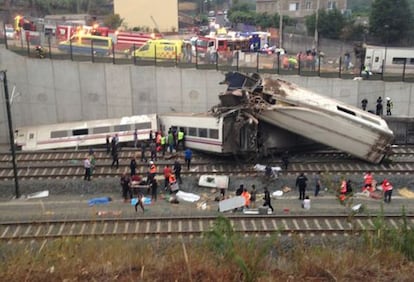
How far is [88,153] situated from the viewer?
80.0 feet

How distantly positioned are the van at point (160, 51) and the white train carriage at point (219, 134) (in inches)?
247

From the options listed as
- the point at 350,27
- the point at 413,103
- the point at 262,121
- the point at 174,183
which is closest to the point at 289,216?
the point at 174,183

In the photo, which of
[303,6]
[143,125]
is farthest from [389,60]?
[303,6]

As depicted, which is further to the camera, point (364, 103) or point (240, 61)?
point (240, 61)

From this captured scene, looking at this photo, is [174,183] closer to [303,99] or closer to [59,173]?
[59,173]

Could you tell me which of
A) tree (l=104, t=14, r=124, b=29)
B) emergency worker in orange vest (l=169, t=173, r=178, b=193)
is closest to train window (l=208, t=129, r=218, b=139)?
emergency worker in orange vest (l=169, t=173, r=178, b=193)

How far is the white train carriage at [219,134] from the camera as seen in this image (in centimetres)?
2206

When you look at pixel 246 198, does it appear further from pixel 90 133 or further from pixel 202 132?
pixel 90 133

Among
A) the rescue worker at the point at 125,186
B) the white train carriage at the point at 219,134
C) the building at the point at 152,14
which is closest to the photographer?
the rescue worker at the point at 125,186

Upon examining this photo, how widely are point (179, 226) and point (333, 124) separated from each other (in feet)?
29.6

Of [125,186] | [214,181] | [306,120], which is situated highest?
[306,120]

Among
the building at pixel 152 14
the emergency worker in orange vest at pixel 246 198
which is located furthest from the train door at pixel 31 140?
the building at pixel 152 14

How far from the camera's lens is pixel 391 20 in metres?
49.2

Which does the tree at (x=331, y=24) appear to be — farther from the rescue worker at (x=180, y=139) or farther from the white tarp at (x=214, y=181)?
the white tarp at (x=214, y=181)
